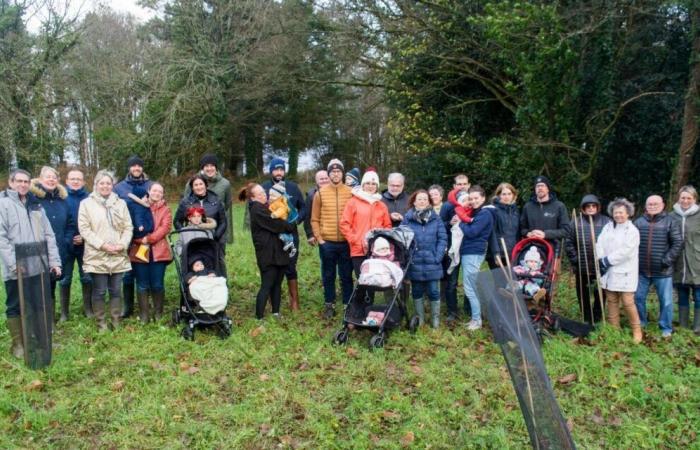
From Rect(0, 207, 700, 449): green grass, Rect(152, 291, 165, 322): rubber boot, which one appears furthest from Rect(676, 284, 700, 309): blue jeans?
Rect(152, 291, 165, 322): rubber boot

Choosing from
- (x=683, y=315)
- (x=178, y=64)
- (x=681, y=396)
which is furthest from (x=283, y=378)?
(x=178, y=64)

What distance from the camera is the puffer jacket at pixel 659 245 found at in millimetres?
6230

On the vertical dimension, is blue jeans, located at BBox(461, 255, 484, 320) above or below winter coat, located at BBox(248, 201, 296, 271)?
below

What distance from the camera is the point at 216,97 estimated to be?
62.5 feet

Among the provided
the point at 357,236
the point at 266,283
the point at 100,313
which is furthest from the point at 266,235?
the point at 100,313

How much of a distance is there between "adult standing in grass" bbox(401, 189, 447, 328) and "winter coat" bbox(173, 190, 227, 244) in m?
2.38

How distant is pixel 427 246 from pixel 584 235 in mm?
2054

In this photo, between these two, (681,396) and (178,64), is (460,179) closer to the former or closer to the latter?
(681,396)

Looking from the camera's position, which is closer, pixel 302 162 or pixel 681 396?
pixel 681 396

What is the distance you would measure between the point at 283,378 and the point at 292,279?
2.27 meters

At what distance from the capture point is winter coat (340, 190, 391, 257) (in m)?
6.52

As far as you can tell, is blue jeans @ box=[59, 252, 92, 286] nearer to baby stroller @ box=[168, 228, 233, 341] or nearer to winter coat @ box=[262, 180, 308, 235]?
baby stroller @ box=[168, 228, 233, 341]

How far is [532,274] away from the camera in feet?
20.3

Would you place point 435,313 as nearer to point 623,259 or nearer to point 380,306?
point 380,306
